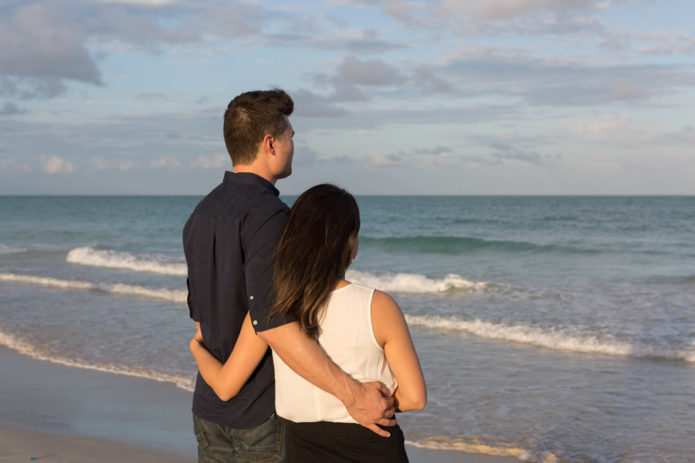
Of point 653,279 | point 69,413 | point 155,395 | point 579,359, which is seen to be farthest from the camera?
point 653,279

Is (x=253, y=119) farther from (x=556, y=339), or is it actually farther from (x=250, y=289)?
(x=556, y=339)

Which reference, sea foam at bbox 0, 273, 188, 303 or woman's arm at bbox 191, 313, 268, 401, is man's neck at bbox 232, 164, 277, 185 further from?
sea foam at bbox 0, 273, 188, 303

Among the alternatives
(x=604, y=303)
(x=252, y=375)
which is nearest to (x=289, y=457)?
(x=252, y=375)

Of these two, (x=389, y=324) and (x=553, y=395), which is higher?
(x=389, y=324)

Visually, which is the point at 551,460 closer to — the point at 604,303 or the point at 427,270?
the point at 604,303

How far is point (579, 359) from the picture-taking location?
7.89 metres

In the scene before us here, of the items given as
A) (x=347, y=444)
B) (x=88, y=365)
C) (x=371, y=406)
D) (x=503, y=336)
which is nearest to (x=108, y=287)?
(x=88, y=365)

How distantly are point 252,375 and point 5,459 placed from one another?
11.3 ft

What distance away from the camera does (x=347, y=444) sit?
1935 millimetres

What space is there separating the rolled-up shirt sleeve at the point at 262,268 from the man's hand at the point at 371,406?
28 centimetres

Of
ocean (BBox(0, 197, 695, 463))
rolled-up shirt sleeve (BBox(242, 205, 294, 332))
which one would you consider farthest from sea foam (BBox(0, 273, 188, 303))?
rolled-up shirt sleeve (BBox(242, 205, 294, 332))

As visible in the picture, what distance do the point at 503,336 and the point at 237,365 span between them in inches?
300

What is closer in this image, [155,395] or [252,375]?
[252,375]

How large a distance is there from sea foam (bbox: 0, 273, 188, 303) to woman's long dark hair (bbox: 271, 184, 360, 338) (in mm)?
10825
